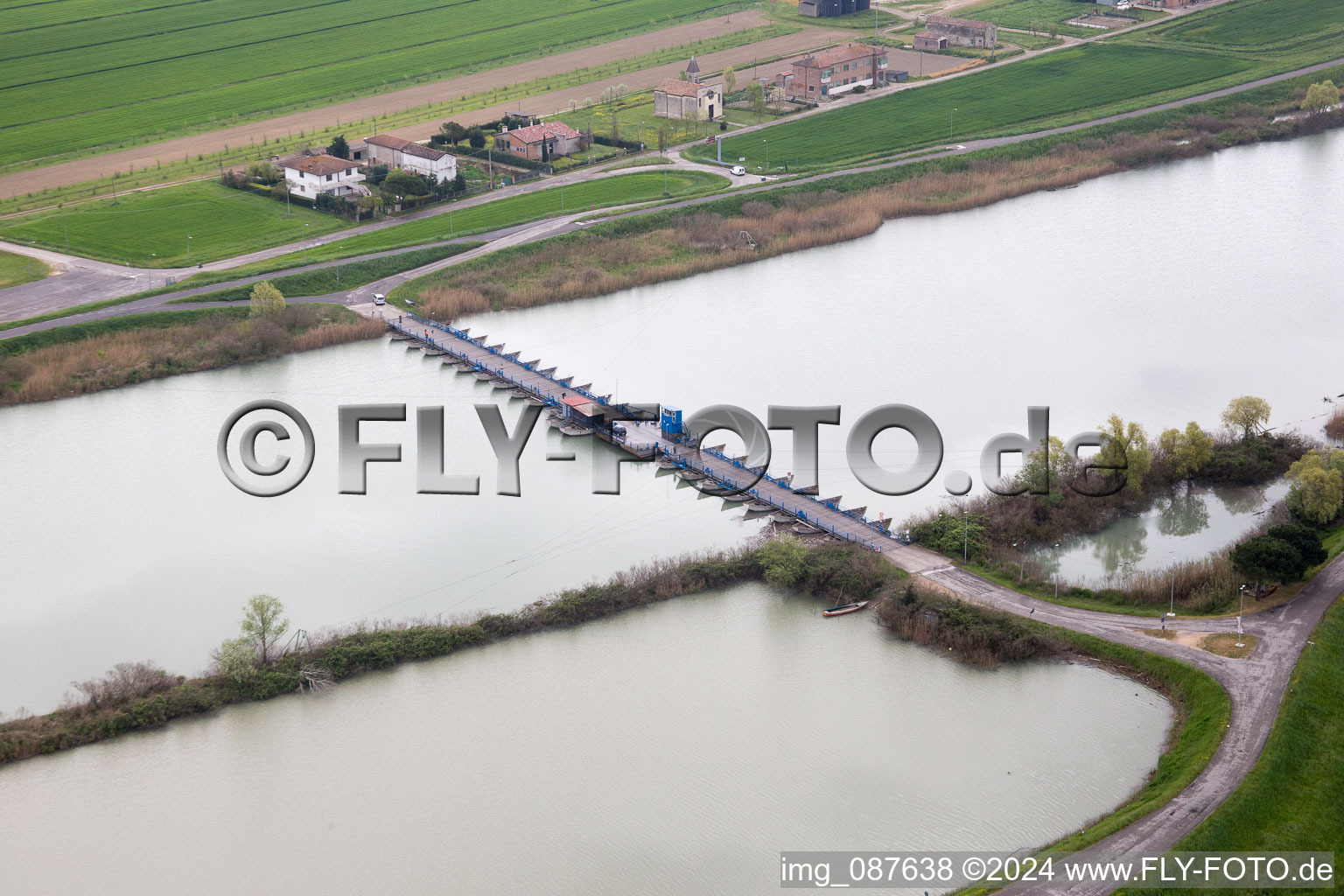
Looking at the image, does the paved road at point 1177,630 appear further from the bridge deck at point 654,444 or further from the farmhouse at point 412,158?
the farmhouse at point 412,158

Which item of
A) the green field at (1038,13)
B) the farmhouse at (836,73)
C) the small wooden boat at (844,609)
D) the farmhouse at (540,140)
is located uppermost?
the green field at (1038,13)

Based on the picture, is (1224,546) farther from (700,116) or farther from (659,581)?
(700,116)

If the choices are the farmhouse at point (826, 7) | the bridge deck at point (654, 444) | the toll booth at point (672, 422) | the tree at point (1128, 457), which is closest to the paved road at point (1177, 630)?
the bridge deck at point (654, 444)

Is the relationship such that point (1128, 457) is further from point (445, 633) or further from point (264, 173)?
point (264, 173)

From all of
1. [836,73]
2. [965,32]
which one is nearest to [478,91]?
[836,73]

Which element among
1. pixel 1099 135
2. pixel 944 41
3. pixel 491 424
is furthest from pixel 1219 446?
pixel 944 41

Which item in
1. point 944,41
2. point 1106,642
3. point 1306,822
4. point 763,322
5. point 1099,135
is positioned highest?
point 944,41
